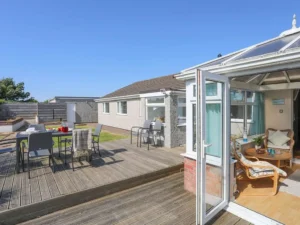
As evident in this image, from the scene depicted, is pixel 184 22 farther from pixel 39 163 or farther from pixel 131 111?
pixel 39 163

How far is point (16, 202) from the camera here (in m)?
3.14

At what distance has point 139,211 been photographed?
3186mm

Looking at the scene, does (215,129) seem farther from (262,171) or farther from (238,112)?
(238,112)

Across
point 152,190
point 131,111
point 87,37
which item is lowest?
point 152,190

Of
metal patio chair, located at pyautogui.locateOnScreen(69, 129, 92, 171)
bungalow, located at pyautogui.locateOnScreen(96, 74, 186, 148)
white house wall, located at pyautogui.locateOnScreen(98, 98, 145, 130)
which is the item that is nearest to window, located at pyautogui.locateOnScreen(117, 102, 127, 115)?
white house wall, located at pyautogui.locateOnScreen(98, 98, 145, 130)

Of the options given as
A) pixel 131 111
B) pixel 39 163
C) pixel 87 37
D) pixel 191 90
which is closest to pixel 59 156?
pixel 39 163

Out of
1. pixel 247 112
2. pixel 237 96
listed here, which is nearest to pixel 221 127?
pixel 237 96

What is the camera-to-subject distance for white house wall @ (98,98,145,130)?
421 inches

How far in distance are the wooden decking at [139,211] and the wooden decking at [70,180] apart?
185mm

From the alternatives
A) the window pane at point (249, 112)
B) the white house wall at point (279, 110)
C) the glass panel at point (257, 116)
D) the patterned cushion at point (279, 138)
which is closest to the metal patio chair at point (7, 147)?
the window pane at point (249, 112)

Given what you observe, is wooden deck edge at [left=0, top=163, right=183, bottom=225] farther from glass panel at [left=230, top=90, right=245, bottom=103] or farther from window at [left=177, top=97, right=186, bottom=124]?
window at [left=177, top=97, right=186, bottom=124]

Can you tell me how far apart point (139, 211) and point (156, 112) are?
19.5 feet

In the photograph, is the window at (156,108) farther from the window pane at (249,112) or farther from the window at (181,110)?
the window pane at (249,112)

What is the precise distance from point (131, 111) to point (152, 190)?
825cm
